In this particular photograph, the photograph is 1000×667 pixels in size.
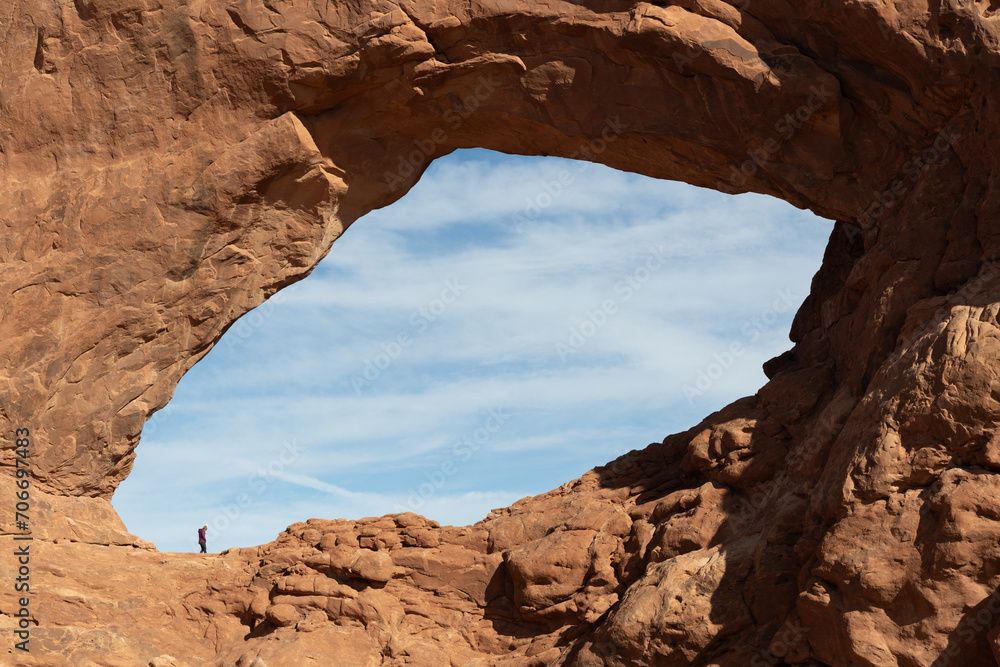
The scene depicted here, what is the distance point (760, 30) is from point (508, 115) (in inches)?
113

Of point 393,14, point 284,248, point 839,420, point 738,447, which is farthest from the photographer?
point 284,248

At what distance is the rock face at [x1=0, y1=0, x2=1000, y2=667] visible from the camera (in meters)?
8.33

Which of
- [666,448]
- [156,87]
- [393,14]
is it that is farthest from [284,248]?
[666,448]

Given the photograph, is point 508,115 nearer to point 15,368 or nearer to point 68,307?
point 68,307

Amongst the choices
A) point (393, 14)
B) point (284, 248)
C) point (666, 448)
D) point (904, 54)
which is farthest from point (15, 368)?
point (904, 54)

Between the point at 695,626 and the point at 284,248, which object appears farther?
the point at 284,248

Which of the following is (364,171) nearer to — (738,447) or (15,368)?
(15,368)

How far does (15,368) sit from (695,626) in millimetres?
7676

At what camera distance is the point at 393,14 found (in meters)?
9.84

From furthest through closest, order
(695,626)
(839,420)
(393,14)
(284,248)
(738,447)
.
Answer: (284,248), (393,14), (738,447), (839,420), (695,626)

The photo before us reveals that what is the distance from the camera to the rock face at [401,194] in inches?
328

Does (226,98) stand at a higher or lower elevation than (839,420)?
higher

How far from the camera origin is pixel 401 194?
36.7 ft

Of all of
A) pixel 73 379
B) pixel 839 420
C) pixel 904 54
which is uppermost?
pixel 904 54
